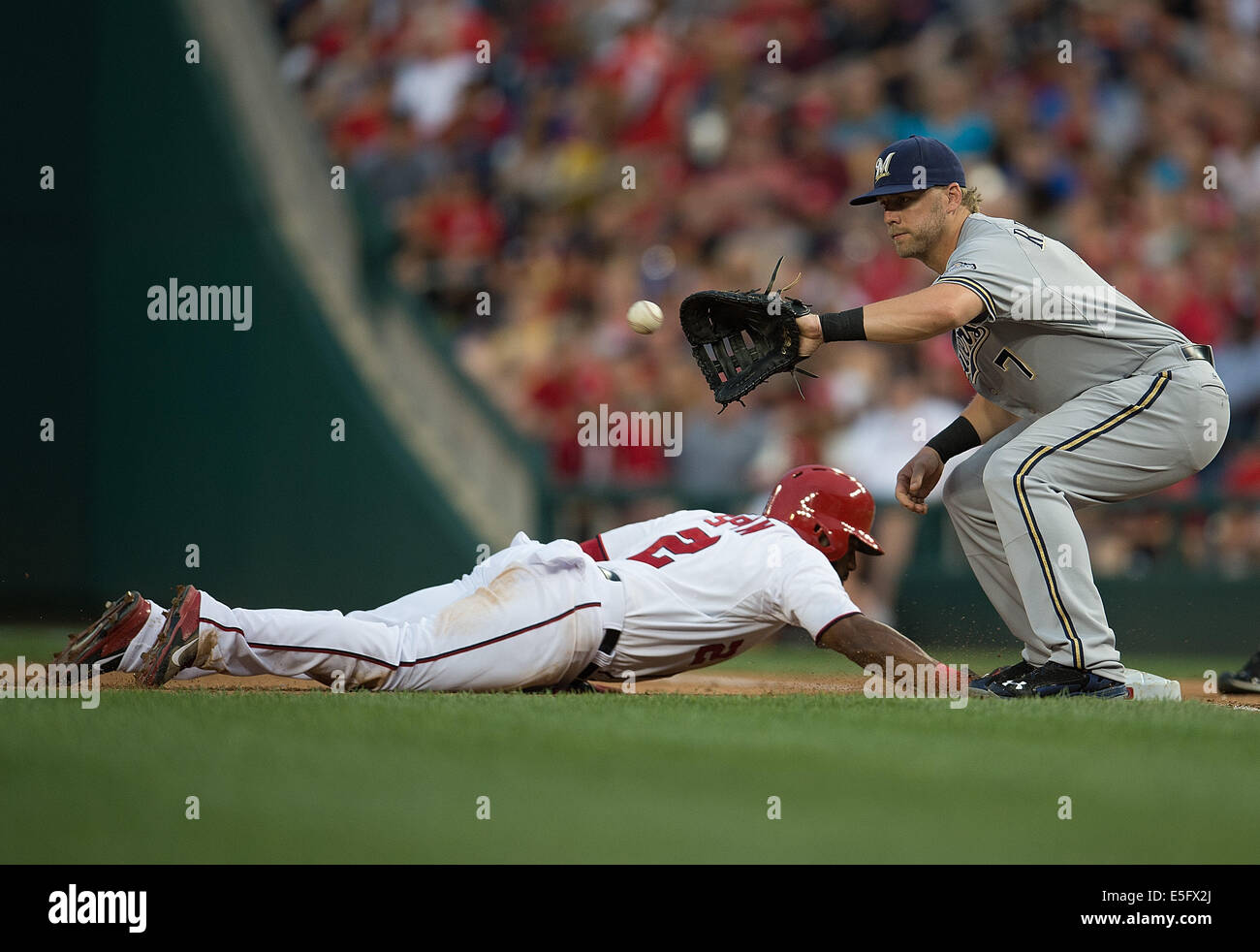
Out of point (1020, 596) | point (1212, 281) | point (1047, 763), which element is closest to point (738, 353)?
point (1020, 596)

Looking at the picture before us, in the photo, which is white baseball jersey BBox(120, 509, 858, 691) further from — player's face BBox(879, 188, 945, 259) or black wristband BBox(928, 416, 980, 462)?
player's face BBox(879, 188, 945, 259)

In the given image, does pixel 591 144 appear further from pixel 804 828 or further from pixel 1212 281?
pixel 804 828

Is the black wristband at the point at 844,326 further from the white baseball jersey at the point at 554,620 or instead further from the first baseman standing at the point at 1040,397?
the white baseball jersey at the point at 554,620

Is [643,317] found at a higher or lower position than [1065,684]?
higher

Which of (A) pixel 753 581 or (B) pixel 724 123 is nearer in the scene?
(A) pixel 753 581

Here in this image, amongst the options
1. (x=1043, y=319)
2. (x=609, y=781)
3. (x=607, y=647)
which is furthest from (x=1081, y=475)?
(x=609, y=781)

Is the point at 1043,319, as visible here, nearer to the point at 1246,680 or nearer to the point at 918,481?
the point at 918,481
